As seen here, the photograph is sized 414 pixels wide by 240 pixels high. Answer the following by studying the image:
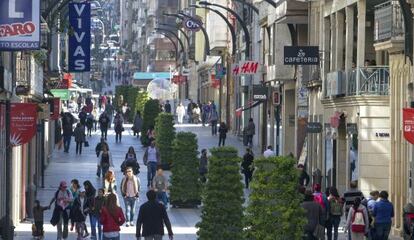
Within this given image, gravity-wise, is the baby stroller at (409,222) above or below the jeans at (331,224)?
above

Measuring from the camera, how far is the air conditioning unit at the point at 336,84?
1854 inches

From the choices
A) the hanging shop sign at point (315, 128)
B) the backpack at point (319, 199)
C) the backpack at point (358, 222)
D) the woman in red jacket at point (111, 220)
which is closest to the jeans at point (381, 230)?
the backpack at point (358, 222)

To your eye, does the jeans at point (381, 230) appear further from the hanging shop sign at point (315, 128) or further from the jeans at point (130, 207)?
the hanging shop sign at point (315, 128)

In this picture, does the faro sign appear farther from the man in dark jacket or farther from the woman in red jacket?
the man in dark jacket

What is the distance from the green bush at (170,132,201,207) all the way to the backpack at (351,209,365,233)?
1408cm

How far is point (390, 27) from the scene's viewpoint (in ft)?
126

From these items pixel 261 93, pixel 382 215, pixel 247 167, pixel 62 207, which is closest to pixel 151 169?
pixel 247 167

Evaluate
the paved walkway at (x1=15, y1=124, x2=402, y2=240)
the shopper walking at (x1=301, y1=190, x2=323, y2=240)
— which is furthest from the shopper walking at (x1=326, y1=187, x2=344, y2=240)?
the shopper walking at (x1=301, y1=190, x2=323, y2=240)

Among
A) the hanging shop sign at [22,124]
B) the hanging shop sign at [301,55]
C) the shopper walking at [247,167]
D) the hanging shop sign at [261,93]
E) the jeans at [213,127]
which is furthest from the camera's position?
the jeans at [213,127]

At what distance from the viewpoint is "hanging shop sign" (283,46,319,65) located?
165ft

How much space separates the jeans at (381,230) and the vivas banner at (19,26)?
27.4ft

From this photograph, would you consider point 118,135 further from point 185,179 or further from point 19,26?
point 19,26

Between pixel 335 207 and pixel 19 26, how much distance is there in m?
9.50

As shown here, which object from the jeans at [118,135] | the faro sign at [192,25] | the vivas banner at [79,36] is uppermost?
the faro sign at [192,25]
